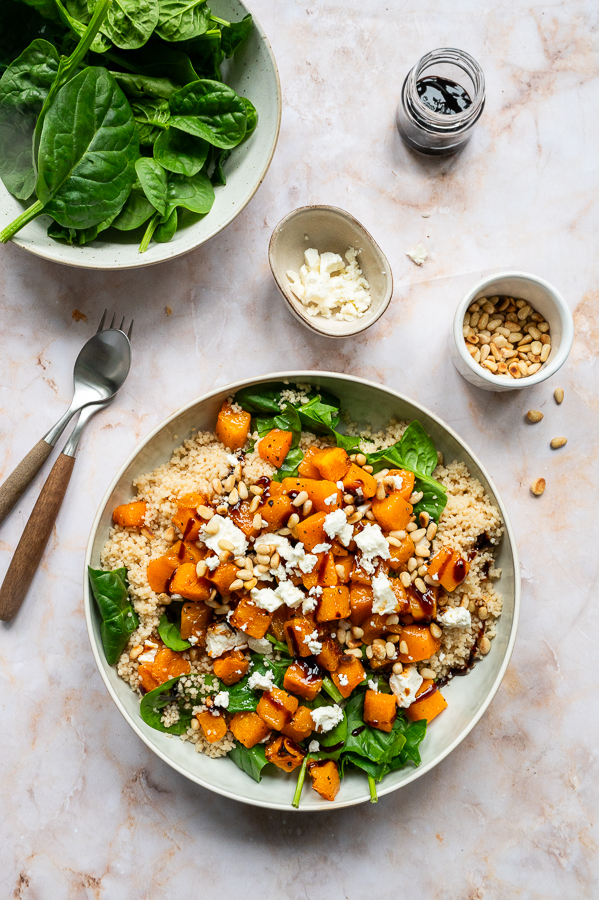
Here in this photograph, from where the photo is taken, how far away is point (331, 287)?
219cm

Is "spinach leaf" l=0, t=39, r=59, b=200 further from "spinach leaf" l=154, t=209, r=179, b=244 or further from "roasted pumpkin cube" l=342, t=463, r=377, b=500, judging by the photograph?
"roasted pumpkin cube" l=342, t=463, r=377, b=500

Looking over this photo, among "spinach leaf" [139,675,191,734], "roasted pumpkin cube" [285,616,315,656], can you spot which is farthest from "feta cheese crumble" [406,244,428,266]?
"spinach leaf" [139,675,191,734]

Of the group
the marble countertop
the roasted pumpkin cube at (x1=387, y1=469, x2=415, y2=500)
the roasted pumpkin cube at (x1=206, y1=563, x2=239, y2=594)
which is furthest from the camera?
the marble countertop

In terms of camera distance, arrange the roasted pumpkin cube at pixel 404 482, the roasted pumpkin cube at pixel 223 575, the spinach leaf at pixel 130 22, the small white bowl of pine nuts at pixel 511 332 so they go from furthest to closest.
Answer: the small white bowl of pine nuts at pixel 511 332, the roasted pumpkin cube at pixel 404 482, the roasted pumpkin cube at pixel 223 575, the spinach leaf at pixel 130 22

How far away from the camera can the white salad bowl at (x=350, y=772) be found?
2008 mm

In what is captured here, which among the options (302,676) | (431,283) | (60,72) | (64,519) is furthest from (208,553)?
(60,72)

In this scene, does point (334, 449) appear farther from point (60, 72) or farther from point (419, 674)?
point (60, 72)

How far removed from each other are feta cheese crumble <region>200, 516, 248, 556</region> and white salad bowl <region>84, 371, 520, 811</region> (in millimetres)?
362

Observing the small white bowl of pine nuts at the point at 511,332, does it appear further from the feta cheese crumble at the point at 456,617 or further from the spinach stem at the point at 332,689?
the spinach stem at the point at 332,689

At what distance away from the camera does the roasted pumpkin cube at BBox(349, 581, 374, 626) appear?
6.43 ft

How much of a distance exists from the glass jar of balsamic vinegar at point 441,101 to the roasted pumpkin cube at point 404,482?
1226mm

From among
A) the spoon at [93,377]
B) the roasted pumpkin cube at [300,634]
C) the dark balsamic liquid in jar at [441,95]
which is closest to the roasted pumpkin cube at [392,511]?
the roasted pumpkin cube at [300,634]

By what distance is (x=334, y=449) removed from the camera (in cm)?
209

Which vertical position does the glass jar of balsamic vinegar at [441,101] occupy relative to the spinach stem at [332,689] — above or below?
above
